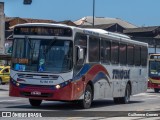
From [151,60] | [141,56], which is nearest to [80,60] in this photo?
[141,56]

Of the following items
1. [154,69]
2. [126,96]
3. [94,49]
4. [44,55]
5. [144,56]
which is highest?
[94,49]

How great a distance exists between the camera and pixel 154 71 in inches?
1699

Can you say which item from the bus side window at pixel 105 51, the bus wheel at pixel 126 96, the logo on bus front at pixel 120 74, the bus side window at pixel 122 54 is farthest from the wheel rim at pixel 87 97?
the bus wheel at pixel 126 96

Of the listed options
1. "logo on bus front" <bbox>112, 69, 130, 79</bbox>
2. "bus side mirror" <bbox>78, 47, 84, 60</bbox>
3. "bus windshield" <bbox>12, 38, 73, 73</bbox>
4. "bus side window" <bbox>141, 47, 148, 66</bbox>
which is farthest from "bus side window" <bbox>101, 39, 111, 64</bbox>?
"bus side window" <bbox>141, 47, 148, 66</bbox>

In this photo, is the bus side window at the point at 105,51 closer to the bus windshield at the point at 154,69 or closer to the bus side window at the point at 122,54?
the bus side window at the point at 122,54

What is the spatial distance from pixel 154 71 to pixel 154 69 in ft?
0.59

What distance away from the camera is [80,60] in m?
18.6

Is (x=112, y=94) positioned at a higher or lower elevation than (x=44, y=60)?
lower

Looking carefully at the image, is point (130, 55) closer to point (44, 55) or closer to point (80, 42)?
point (80, 42)

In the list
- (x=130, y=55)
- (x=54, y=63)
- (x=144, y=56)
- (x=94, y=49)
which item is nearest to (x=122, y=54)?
(x=130, y=55)

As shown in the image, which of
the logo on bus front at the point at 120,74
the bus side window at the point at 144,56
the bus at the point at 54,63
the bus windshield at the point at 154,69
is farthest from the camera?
the bus windshield at the point at 154,69

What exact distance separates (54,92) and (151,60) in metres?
25.5

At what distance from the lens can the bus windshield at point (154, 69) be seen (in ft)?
140

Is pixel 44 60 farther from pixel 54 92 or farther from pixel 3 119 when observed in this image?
pixel 3 119
